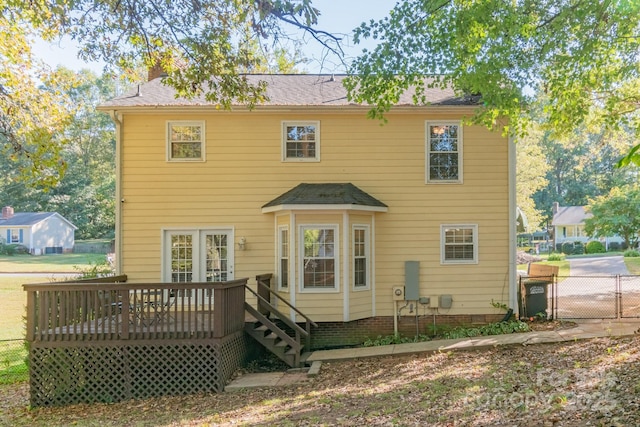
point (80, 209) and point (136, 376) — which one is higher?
point (80, 209)

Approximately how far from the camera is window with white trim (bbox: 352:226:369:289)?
431 inches

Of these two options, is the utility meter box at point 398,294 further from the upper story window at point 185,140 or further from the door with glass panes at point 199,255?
the upper story window at point 185,140

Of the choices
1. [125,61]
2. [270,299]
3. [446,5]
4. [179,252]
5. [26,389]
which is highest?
[446,5]

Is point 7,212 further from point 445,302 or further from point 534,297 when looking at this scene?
point 534,297

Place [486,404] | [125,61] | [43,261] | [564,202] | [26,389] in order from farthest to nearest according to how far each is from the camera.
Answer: [564,202], [43,261], [26,389], [125,61], [486,404]

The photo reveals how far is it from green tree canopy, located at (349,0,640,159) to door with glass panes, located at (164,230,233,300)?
16.2ft

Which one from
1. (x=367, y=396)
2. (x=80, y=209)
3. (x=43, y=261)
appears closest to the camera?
(x=367, y=396)

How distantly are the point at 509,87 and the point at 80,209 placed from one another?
148 feet

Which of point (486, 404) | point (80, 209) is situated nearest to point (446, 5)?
point (486, 404)

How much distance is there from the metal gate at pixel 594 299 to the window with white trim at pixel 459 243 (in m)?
2.11

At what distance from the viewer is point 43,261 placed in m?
38.3

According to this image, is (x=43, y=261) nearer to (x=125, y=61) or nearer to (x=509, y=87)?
(x=125, y=61)

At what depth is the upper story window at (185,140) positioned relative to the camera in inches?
450

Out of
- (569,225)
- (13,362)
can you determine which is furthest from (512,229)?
(569,225)
